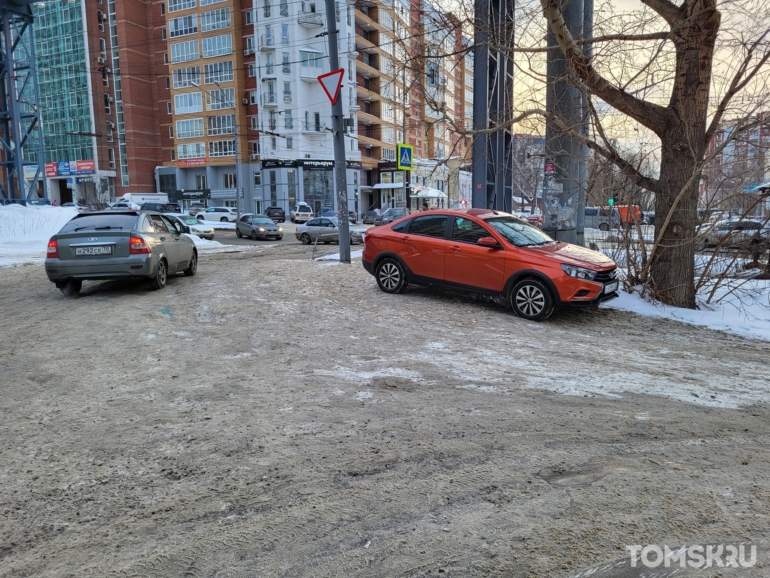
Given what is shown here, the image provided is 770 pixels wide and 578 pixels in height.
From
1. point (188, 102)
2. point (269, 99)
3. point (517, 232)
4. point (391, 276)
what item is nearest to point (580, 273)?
point (517, 232)

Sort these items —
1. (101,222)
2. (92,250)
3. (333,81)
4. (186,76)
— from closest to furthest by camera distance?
(92,250) < (101,222) < (333,81) < (186,76)

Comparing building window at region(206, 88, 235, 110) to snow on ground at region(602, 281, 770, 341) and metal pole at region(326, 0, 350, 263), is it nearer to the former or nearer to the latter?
metal pole at region(326, 0, 350, 263)

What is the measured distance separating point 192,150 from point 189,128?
9.00 ft

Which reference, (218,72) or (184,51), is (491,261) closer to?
(218,72)

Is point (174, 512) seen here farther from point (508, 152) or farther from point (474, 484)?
point (508, 152)

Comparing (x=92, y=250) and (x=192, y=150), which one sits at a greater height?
(x=192, y=150)

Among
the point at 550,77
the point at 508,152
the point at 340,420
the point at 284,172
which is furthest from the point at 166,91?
the point at 340,420

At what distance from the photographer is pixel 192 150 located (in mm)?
69188

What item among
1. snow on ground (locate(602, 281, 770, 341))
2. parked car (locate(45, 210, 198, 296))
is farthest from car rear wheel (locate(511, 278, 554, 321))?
parked car (locate(45, 210, 198, 296))

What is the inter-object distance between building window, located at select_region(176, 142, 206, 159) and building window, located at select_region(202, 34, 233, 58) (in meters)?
10.8

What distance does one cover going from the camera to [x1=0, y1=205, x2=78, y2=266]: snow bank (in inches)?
795

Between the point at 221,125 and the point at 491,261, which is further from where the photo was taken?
the point at 221,125

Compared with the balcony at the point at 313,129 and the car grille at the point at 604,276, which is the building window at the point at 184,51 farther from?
the car grille at the point at 604,276

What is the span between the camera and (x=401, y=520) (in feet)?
9.40
